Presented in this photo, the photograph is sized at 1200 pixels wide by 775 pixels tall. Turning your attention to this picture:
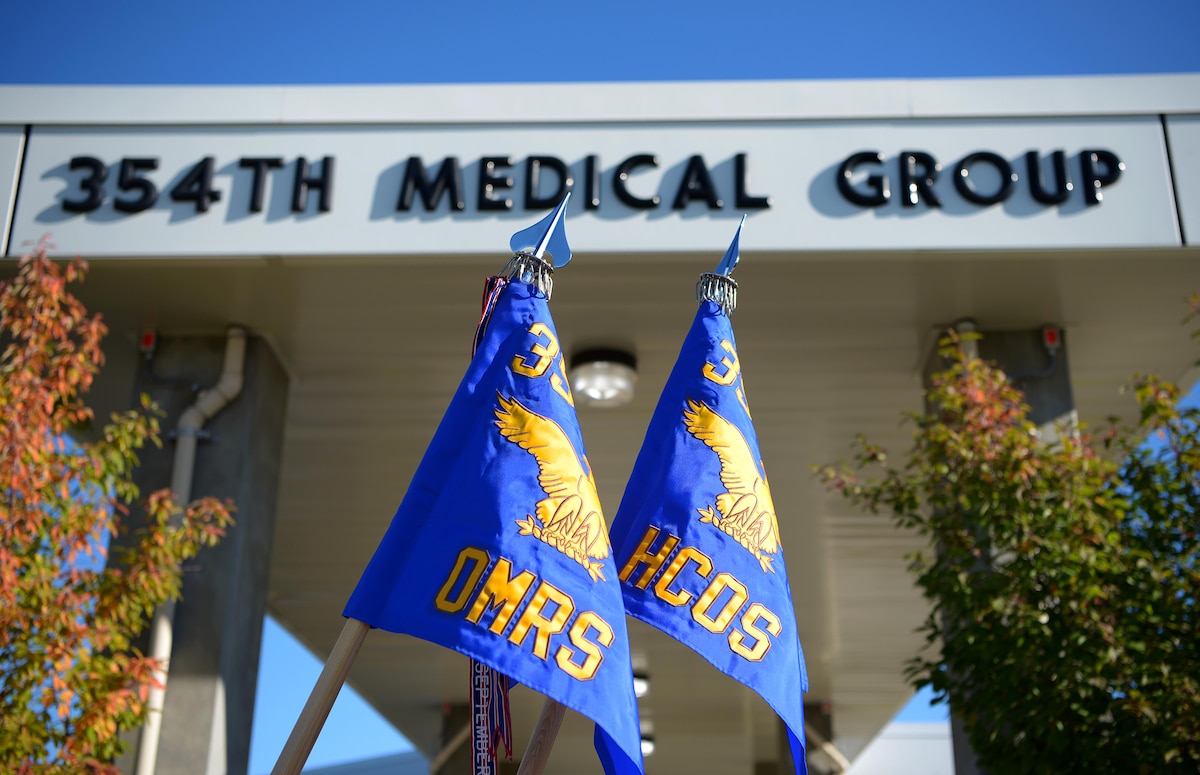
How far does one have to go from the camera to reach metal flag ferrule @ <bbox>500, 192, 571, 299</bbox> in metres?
2.96

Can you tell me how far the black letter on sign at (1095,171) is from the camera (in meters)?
6.08

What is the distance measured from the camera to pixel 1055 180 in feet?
20.1

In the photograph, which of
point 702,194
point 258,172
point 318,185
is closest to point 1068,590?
point 702,194

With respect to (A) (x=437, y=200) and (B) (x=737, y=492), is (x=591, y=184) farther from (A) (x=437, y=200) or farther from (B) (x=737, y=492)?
(B) (x=737, y=492)

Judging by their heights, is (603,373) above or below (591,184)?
below

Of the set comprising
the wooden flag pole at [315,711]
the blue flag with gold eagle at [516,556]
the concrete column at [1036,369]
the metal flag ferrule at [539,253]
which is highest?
the concrete column at [1036,369]

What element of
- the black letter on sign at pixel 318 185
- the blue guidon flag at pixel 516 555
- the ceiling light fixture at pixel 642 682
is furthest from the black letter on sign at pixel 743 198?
the ceiling light fixture at pixel 642 682

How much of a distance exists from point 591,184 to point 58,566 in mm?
2894

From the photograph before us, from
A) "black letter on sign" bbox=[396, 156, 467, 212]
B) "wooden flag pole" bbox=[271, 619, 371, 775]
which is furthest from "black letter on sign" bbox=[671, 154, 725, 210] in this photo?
"wooden flag pole" bbox=[271, 619, 371, 775]

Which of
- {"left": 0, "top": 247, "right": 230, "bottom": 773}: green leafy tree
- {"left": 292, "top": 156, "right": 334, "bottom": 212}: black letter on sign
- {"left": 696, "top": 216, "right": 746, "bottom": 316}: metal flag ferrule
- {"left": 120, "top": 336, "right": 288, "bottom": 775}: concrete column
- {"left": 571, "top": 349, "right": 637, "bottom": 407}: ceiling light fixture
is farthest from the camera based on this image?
{"left": 571, "top": 349, "right": 637, "bottom": 407}: ceiling light fixture

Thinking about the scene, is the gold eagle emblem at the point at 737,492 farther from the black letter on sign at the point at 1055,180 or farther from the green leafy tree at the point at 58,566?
the black letter on sign at the point at 1055,180

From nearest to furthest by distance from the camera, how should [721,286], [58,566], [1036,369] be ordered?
1. [721,286]
2. [58,566]
3. [1036,369]

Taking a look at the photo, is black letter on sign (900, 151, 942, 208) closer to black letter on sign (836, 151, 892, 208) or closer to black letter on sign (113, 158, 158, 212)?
black letter on sign (836, 151, 892, 208)

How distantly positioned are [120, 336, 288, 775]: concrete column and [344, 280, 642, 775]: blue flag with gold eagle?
4227mm
